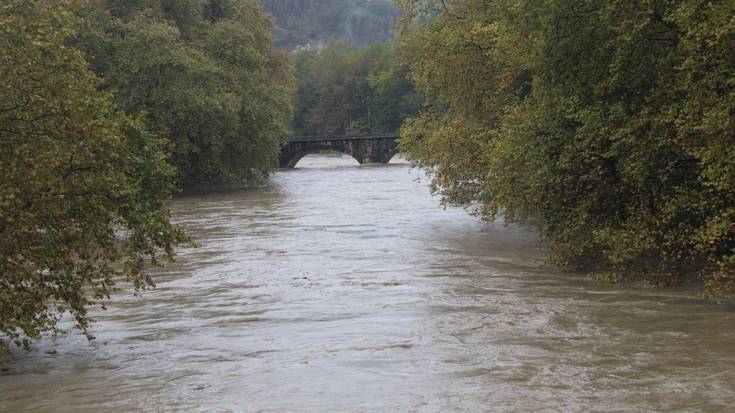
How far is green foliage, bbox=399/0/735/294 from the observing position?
14922 mm

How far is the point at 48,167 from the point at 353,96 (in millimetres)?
132955

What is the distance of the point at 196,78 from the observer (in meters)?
49.6

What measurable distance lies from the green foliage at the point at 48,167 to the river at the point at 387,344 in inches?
41.6

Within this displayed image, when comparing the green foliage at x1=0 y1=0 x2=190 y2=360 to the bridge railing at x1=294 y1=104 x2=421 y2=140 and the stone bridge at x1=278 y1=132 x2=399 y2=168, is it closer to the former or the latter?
the stone bridge at x1=278 y1=132 x2=399 y2=168

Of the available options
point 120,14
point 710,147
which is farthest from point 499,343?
point 120,14

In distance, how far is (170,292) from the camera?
749 inches

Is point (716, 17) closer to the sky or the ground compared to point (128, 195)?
closer to the sky

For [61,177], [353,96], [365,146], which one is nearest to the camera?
[61,177]

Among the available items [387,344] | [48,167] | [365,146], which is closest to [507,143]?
[387,344]

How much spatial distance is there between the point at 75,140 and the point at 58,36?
136cm

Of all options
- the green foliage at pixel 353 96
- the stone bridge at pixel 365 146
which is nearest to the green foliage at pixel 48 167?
the stone bridge at pixel 365 146

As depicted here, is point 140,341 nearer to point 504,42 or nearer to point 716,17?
point 716,17

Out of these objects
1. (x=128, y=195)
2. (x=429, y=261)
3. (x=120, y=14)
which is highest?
(x=120, y=14)

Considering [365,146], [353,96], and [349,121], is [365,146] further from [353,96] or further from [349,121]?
[353,96]
